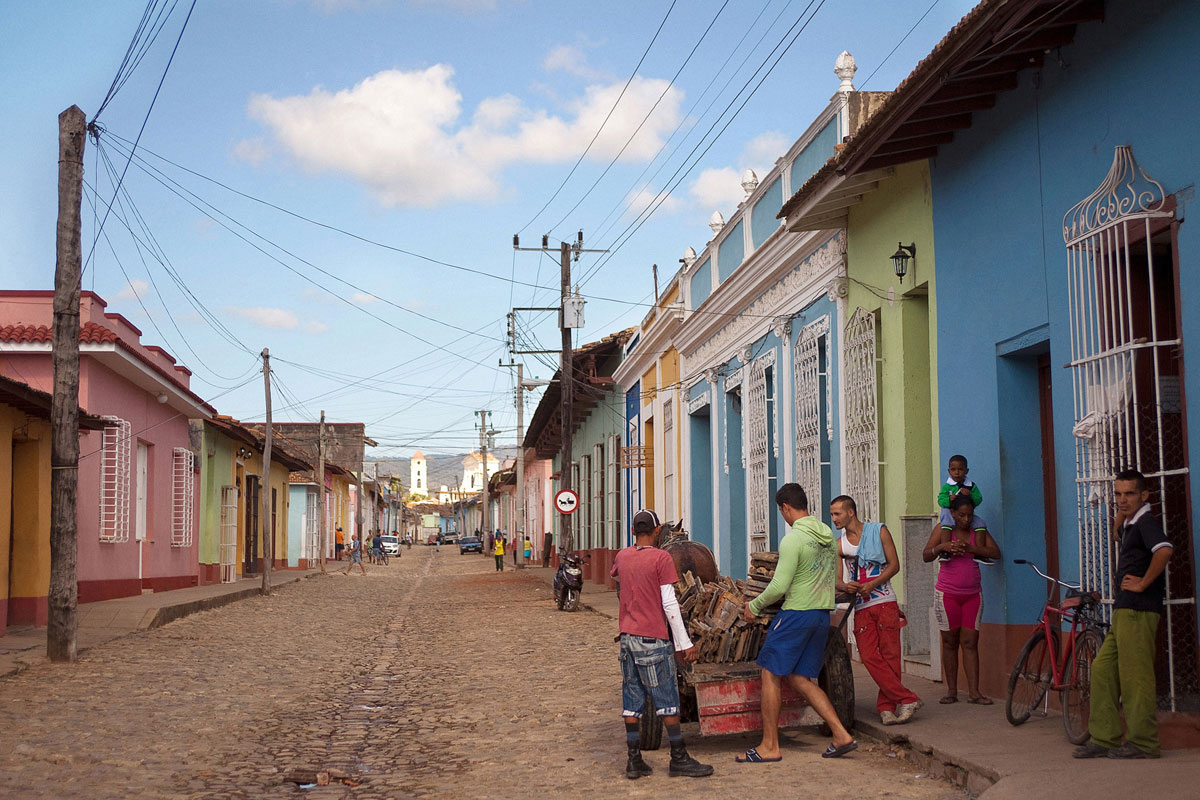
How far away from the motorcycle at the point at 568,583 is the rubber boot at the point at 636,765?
537 inches

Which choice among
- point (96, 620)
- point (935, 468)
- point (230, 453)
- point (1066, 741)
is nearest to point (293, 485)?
point (230, 453)

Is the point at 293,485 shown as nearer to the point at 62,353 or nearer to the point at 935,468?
the point at 62,353

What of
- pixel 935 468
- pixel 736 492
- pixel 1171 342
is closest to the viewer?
pixel 1171 342

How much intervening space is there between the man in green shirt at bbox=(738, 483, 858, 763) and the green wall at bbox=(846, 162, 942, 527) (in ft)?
10.4

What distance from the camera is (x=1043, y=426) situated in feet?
27.6

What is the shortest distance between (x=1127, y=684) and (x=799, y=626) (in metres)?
1.67

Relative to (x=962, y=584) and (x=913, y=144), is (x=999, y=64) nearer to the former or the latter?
(x=913, y=144)

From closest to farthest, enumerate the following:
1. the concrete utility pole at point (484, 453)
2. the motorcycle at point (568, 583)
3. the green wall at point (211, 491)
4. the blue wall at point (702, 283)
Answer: the blue wall at point (702, 283) < the motorcycle at point (568, 583) < the green wall at point (211, 491) < the concrete utility pole at point (484, 453)

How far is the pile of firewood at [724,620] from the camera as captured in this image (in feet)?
24.3

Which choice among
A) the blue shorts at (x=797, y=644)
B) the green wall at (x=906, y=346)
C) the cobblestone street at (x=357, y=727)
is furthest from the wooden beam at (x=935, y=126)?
the cobblestone street at (x=357, y=727)

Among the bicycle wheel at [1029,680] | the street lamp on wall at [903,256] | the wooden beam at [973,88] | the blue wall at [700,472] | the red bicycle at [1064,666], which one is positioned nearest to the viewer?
the red bicycle at [1064,666]

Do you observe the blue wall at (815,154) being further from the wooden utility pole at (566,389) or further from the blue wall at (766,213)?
the wooden utility pole at (566,389)

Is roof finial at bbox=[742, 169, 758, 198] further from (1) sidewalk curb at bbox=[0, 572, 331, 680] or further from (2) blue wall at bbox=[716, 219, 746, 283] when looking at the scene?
(1) sidewalk curb at bbox=[0, 572, 331, 680]

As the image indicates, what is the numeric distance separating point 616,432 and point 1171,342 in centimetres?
2279
